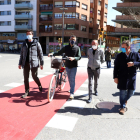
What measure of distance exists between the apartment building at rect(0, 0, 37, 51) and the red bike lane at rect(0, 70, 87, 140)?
4630 cm

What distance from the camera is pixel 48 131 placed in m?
3.25

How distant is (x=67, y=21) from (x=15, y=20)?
53.8ft

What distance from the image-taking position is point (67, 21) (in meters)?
45.4

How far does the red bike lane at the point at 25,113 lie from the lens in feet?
10.4

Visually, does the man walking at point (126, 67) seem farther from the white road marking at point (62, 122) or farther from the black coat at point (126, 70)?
the white road marking at point (62, 122)

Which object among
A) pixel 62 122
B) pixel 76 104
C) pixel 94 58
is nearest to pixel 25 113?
pixel 62 122

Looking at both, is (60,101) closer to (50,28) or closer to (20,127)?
(20,127)

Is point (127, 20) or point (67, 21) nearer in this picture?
point (127, 20)

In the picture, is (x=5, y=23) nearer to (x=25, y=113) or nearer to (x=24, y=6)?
(x=24, y=6)

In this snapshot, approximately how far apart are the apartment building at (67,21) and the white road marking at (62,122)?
140ft

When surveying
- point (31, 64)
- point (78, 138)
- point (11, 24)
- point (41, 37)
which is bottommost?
point (78, 138)

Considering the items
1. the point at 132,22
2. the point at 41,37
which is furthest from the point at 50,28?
the point at 132,22

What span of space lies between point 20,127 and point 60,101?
6.22ft

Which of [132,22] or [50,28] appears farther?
[50,28]
